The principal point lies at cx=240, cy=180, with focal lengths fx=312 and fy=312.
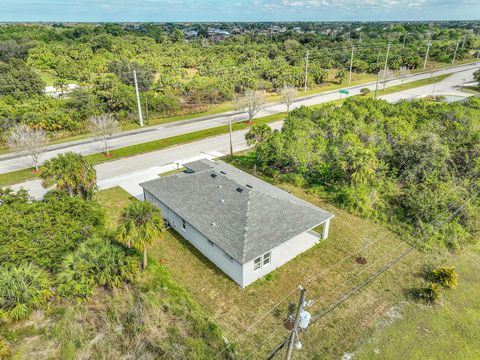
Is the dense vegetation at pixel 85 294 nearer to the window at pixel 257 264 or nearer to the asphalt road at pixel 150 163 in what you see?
the window at pixel 257 264

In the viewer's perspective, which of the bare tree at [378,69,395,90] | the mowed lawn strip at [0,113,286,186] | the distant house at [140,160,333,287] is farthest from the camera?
the bare tree at [378,69,395,90]

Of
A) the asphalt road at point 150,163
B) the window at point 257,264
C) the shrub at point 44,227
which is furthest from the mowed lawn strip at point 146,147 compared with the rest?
the window at point 257,264

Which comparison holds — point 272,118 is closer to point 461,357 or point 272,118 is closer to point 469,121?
point 469,121

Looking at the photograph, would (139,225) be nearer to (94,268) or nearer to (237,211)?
(94,268)

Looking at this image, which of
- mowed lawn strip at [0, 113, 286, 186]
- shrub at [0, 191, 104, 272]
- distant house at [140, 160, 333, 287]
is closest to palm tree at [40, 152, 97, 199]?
shrub at [0, 191, 104, 272]

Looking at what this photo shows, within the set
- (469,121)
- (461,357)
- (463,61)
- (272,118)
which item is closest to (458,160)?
(469,121)

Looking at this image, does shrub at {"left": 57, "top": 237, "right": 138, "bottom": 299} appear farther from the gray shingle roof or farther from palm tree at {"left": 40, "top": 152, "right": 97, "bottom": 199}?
palm tree at {"left": 40, "top": 152, "right": 97, "bottom": 199}

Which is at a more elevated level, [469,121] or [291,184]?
[469,121]
